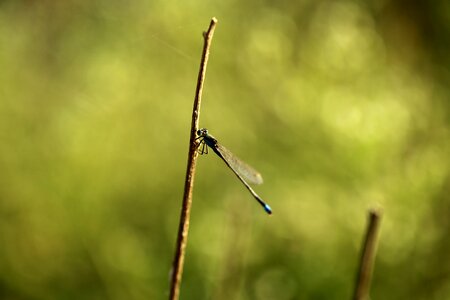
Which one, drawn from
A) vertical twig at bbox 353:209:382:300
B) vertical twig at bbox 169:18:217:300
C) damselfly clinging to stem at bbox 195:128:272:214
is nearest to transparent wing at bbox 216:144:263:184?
damselfly clinging to stem at bbox 195:128:272:214

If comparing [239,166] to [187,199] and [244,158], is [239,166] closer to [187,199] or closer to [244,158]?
[187,199]

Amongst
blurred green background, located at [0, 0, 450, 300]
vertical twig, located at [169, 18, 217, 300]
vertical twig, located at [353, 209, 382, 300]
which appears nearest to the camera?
vertical twig, located at [169, 18, 217, 300]

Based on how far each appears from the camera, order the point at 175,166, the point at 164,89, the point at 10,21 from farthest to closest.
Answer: the point at 10,21
the point at 164,89
the point at 175,166

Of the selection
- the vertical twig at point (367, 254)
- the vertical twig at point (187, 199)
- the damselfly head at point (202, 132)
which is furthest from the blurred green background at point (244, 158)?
the vertical twig at point (187, 199)

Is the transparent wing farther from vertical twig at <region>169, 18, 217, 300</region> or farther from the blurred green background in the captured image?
vertical twig at <region>169, 18, 217, 300</region>

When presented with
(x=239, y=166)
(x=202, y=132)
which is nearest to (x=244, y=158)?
(x=239, y=166)

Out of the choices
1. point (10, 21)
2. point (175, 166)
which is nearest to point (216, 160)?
point (175, 166)

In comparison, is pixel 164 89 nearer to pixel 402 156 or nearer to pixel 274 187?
pixel 274 187
